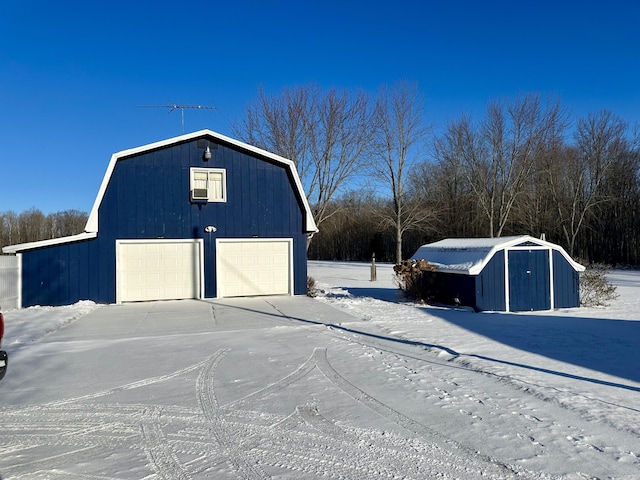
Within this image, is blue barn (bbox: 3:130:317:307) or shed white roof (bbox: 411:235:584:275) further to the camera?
blue barn (bbox: 3:130:317:307)

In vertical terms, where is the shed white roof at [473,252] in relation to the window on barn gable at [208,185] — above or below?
below

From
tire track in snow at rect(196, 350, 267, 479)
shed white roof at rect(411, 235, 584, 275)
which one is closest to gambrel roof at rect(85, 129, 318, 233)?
shed white roof at rect(411, 235, 584, 275)

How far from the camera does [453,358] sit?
700 cm

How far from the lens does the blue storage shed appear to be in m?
12.3

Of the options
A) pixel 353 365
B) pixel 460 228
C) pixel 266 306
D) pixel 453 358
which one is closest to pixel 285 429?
pixel 353 365

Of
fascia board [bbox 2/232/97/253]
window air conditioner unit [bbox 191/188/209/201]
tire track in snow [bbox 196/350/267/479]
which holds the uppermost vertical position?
window air conditioner unit [bbox 191/188/209/201]

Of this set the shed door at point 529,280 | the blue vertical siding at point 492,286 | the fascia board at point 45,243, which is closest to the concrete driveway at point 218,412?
the blue vertical siding at point 492,286

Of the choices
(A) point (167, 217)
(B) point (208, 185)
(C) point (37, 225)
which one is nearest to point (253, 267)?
(B) point (208, 185)

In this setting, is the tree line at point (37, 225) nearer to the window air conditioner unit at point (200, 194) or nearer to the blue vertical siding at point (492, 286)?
the window air conditioner unit at point (200, 194)

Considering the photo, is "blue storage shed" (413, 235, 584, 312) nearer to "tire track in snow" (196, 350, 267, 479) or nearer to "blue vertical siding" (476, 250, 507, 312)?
"blue vertical siding" (476, 250, 507, 312)

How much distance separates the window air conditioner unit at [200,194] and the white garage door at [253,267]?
4.71 feet

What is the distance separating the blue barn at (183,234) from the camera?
13797 millimetres

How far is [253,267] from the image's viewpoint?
15562 millimetres

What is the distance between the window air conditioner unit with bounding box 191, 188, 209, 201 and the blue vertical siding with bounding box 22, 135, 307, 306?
210 millimetres
